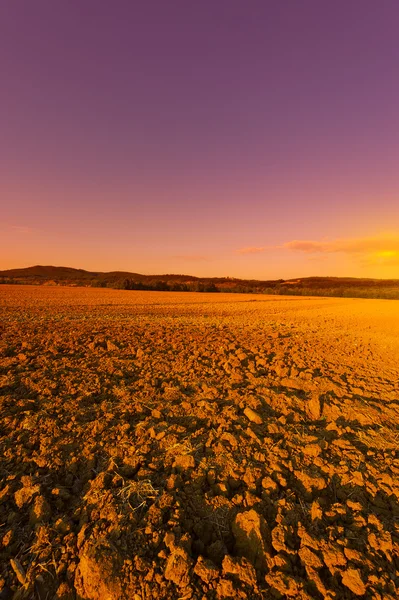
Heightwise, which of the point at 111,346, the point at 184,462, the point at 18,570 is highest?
the point at 111,346

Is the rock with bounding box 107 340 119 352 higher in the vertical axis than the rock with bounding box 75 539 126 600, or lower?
higher

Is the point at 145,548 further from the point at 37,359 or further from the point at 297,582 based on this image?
the point at 37,359

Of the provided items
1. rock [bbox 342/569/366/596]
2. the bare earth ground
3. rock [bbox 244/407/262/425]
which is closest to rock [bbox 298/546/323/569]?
the bare earth ground

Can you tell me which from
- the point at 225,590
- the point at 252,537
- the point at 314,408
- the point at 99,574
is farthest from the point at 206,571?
the point at 314,408

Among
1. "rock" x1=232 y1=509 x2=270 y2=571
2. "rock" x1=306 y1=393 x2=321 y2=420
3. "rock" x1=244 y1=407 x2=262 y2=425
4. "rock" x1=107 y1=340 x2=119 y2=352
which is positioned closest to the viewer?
"rock" x1=232 y1=509 x2=270 y2=571

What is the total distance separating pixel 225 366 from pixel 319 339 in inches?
183

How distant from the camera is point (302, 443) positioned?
Result: 300cm

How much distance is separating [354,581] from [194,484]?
3.96ft

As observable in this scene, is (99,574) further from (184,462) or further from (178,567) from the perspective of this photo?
(184,462)

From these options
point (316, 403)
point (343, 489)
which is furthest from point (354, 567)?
point (316, 403)

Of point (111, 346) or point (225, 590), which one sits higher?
point (111, 346)

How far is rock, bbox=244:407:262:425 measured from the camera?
339cm

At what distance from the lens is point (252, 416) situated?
345cm

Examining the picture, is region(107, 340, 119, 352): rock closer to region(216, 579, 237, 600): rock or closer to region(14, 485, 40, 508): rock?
region(14, 485, 40, 508): rock
